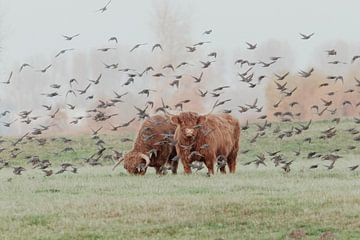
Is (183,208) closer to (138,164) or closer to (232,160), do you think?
(138,164)

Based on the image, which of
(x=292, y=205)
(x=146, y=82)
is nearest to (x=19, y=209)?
(x=292, y=205)

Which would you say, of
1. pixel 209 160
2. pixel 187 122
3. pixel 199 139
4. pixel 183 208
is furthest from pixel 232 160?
pixel 183 208

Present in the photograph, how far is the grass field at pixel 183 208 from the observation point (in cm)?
1661

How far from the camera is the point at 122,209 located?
1856cm

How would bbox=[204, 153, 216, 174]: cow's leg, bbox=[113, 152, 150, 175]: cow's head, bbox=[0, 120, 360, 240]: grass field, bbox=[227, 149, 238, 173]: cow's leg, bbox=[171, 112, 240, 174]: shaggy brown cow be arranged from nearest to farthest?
bbox=[0, 120, 360, 240]: grass field
bbox=[171, 112, 240, 174]: shaggy brown cow
bbox=[204, 153, 216, 174]: cow's leg
bbox=[113, 152, 150, 175]: cow's head
bbox=[227, 149, 238, 173]: cow's leg

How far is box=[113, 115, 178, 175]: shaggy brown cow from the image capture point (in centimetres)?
2684

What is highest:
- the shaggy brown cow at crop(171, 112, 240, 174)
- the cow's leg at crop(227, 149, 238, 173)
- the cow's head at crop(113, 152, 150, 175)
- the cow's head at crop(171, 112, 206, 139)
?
the cow's head at crop(171, 112, 206, 139)

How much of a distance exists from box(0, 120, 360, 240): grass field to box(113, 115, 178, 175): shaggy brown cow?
1.24m

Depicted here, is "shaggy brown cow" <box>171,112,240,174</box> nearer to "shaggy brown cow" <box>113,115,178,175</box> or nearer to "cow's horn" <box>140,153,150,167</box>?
"shaggy brown cow" <box>113,115,178,175</box>

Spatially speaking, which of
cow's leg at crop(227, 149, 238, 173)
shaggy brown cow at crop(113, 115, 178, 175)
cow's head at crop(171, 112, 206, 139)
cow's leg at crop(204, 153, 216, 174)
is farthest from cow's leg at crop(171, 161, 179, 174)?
cow's leg at crop(227, 149, 238, 173)

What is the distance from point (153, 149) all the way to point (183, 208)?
8.69 m

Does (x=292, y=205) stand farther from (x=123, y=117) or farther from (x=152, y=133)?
(x=123, y=117)

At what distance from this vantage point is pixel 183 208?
1850cm

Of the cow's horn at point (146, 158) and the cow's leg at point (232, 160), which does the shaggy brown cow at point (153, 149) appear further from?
the cow's leg at point (232, 160)
